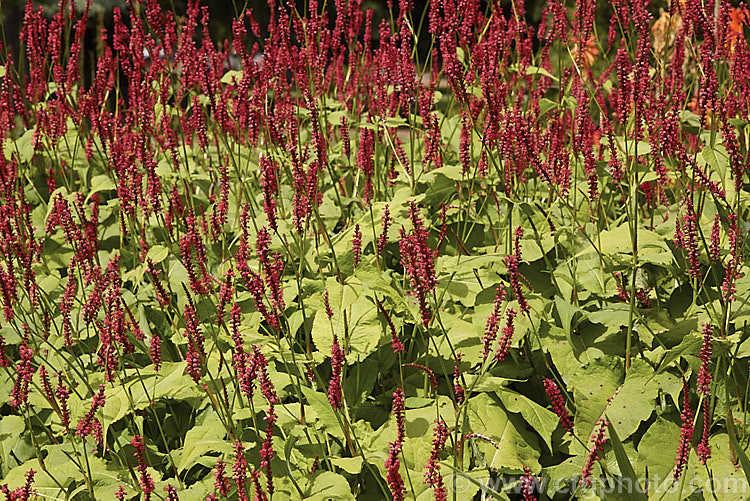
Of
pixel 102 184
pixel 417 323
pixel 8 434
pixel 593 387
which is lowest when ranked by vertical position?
pixel 8 434

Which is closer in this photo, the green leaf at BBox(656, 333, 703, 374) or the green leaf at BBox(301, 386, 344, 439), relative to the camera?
the green leaf at BBox(656, 333, 703, 374)

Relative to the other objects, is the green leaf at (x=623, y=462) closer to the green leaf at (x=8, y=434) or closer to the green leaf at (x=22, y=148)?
the green leaf at (x=8, y=434)

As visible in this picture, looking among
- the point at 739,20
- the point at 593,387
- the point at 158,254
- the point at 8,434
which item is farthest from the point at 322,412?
the point at 739,20

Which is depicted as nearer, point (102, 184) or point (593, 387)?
point (593, 387)

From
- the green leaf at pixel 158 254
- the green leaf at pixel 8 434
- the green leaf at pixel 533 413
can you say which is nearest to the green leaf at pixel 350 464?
the green leaf at pixel 533 413

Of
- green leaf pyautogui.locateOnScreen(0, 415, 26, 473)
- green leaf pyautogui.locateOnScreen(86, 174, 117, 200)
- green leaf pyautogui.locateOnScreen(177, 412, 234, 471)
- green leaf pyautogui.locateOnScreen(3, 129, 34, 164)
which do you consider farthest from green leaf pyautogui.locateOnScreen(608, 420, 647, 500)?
green leaf pyautogui.locateOnScreen(3, 129, 34, 164)

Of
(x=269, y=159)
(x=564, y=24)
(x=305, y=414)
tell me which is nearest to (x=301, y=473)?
(x=305, y=414)

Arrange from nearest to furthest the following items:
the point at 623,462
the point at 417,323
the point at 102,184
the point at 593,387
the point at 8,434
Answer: the point at 623,462
the point at 593,387
the point at 417,323
the point at 8,434
the point at 102,184

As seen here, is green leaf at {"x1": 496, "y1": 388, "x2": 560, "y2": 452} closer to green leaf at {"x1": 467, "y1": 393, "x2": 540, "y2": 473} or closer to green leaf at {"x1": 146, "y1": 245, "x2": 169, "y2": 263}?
green leaf at {"x1": 467, "y1": 393, "x2": 540, "y2": 473}

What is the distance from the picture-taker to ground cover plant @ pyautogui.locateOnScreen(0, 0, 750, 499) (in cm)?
185

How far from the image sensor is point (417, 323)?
→ 2074mm

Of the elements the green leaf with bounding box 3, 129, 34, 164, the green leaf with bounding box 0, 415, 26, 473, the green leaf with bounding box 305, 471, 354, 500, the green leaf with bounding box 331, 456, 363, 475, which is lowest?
the green leaf with bounding box 0, 415, 26, 473

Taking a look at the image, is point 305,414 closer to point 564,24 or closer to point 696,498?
point 696,498

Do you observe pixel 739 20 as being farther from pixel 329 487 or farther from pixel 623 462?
pixel 329 487
